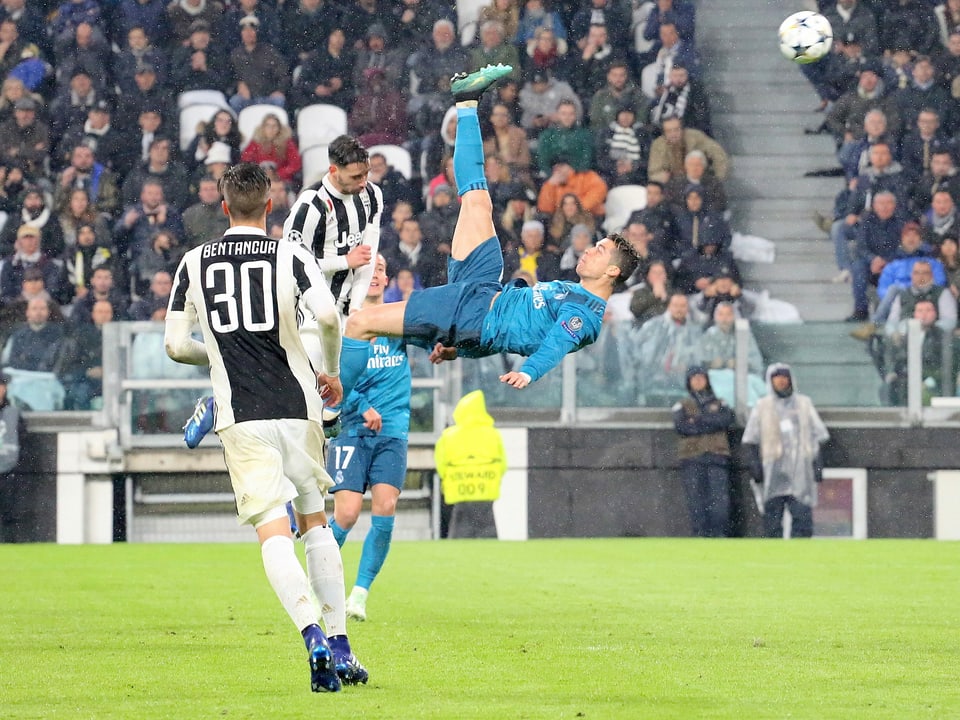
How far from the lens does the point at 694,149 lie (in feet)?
65.7

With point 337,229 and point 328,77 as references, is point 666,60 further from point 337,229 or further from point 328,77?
point 337,229

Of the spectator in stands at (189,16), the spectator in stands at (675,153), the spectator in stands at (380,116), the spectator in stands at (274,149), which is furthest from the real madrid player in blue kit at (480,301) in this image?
the spectator in stands at (189,16)

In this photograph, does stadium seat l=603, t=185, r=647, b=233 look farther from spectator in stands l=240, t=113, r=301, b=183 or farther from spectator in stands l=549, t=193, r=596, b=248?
spectator in stands l=240, t=113, r=301, b=183

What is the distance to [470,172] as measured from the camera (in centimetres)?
849

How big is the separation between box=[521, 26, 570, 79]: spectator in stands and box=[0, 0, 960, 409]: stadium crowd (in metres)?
0.02

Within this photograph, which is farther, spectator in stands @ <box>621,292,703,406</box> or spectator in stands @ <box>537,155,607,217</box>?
spectator in stands @ <box>537,155,607,217</box>

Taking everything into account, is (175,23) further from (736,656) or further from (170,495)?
(736,656)

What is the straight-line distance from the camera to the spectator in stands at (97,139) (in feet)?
65.9

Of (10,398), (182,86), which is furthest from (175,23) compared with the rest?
(10,398)

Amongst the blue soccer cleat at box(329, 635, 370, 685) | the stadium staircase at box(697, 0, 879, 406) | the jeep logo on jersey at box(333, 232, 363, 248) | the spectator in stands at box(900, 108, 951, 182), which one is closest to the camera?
the blue soccer cleat at box(329, 635, 370, 685)

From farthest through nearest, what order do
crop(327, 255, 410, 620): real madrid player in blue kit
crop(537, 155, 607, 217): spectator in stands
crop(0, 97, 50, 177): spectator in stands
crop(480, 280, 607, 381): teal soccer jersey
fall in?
crop(0, 97, 50, 177): spectator in stands → crop(537, 155, 607, 217): spectator in stands → crop(327, 255, 410, 620): real madrid player in blue kit → crop(480, 280, 607, 381): teal soccer jersey

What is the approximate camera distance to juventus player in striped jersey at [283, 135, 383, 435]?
878 centimetres

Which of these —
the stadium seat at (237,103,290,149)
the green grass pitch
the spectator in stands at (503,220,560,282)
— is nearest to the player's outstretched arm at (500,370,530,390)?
the green grass pitch

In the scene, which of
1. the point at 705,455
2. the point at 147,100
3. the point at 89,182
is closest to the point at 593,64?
the point at 147,100
